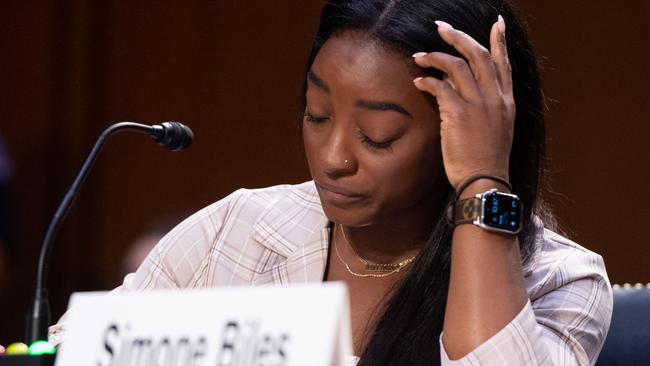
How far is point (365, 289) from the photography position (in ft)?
5.68

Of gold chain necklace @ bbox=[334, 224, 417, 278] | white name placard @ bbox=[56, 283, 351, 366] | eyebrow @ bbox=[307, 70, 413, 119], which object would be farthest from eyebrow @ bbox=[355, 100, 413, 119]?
white name placard @ bbox=[56, 283, 351, 366]

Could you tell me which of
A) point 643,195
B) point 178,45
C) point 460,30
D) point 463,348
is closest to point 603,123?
point 643,195

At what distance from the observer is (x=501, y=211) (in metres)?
1.39

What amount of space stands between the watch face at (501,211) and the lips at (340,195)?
0.19m

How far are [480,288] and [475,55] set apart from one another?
33 cm

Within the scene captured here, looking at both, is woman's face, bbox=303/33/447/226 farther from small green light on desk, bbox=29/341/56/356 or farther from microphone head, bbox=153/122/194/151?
small green light on desk, bbox=29/341/56/356

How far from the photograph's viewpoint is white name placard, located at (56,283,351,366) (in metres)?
0.75

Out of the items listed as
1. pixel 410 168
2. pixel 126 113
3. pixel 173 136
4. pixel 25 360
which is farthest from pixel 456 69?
pixel 126 113

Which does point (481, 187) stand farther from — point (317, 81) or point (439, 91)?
point (317, 81)

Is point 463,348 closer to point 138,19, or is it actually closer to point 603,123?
point 603,123

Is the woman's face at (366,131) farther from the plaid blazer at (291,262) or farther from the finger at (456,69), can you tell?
the plaid blazer at (291,262)

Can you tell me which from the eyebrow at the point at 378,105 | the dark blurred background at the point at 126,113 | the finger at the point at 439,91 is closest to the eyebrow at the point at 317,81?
the eyebrow at the point at 378,105

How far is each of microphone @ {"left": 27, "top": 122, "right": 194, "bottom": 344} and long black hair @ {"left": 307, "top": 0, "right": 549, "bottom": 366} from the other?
0.26 meters

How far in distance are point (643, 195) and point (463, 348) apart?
1.75 metres
